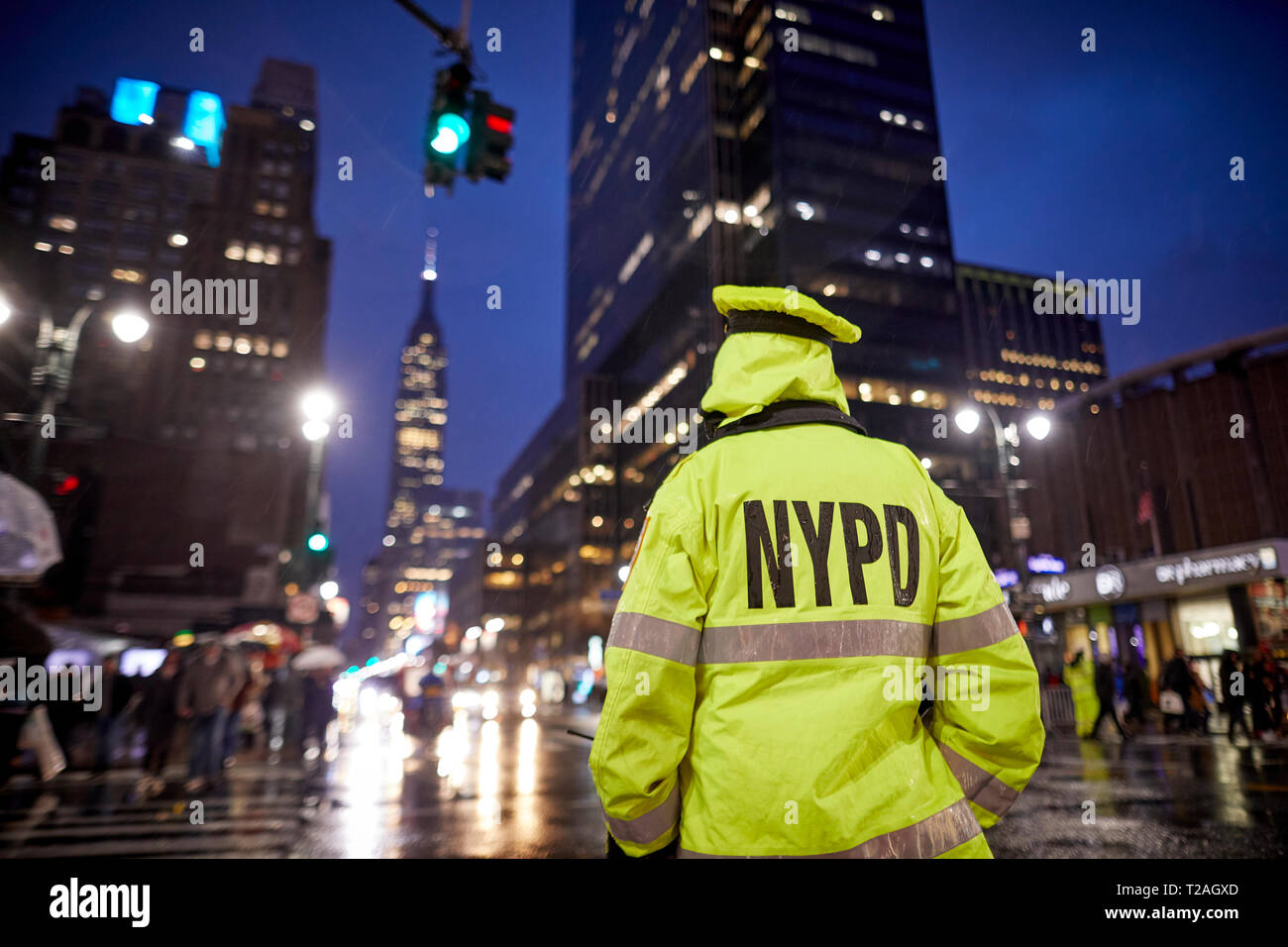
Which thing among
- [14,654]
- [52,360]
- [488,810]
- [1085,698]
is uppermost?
[52,360]

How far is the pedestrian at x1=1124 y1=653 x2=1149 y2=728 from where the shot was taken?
57.7 feet

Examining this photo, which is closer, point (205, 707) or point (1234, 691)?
point (205, 707)

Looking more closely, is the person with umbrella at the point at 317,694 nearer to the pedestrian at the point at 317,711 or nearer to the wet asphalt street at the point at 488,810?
the pedestrian at the point at 317,711

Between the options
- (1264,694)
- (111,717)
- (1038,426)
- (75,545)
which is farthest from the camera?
(75,545)

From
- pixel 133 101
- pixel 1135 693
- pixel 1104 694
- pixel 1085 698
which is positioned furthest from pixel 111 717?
pixel 1135 693

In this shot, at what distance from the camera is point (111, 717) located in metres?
14.6

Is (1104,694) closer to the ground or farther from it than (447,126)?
closer to the ground

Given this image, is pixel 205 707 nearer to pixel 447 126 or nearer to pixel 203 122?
pixel 203 122

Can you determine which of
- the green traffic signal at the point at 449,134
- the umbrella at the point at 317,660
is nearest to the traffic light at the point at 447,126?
the green traffic signal at the point at 449,134

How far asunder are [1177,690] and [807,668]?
18.3 meters

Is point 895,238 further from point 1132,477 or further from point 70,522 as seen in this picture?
point 70,522

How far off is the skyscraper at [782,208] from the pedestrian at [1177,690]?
36734 millimetres
